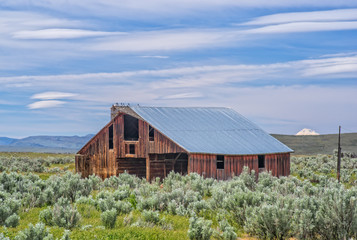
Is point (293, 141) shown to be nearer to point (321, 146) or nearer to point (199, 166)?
point (321, 146)

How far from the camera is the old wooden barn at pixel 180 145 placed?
31.6m

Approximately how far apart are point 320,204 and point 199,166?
1884 cm

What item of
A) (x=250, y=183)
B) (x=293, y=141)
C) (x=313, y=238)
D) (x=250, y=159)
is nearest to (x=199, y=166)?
(x=250, y=159)

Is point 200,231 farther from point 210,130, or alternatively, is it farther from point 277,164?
point 210,130

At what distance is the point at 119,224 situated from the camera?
14516 mm

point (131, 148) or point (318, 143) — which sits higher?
point (131, 148)

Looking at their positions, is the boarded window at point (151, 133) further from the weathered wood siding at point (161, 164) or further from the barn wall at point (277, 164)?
the barn wall at point (277, 164)

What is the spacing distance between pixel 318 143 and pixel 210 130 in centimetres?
8830

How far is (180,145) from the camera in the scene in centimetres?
3164

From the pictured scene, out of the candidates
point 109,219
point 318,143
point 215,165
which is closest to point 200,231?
point 109,219

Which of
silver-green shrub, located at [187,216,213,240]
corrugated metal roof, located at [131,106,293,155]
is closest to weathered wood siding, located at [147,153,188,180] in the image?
corrugated metal roof, located at [131,106,293,155]

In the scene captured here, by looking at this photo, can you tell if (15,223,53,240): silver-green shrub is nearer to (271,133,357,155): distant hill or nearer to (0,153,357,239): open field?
(0,153,357,239): open field

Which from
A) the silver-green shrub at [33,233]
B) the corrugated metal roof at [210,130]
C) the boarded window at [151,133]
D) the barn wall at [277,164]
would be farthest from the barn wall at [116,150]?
the silver-green shrub at [33,233]

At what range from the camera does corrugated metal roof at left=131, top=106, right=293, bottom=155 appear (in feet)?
107
